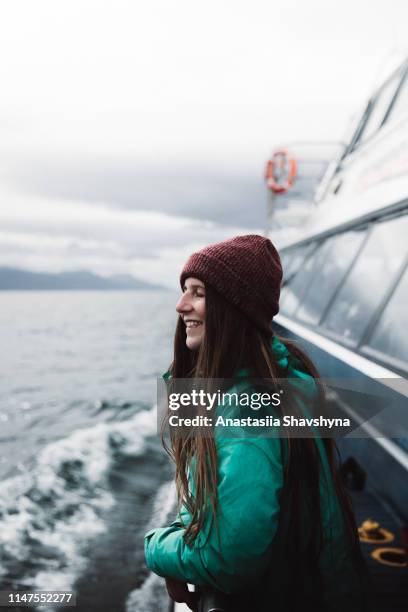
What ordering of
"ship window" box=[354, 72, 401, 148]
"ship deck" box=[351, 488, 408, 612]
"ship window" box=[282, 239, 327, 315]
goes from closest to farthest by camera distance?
"ship deck" box=[351, 488, 408, 612] → "ship window" box=[282, 239, 327, 315] → "ship window" box=[354, 72, 401, 148]

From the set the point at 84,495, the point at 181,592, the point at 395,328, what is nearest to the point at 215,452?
the point at 181,592

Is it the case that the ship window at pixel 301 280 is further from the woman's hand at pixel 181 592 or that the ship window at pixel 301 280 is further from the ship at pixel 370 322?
the woman's hand at pixel 181 592

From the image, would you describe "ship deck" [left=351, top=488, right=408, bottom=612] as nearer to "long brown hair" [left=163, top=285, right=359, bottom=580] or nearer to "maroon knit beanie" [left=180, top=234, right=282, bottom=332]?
"long brown hair" [left=163, top=285, right=359, bottom=580]

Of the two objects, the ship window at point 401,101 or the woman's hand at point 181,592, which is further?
the ship window at point 401,101

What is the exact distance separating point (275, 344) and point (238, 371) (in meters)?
0.19

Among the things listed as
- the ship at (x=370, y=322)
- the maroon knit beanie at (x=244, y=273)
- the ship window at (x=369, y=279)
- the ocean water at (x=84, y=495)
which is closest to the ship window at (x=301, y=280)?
the ship at (x=370, y=322)

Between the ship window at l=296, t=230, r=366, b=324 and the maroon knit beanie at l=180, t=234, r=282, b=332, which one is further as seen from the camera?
the ship window at l=296, t=230, r=366, b=324

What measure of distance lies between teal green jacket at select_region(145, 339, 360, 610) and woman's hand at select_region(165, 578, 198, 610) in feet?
0.43

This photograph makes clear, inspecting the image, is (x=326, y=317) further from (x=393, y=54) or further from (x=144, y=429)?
(x=144, y=429)

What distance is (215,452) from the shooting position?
4.87 ft

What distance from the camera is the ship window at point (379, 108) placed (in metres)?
9.21

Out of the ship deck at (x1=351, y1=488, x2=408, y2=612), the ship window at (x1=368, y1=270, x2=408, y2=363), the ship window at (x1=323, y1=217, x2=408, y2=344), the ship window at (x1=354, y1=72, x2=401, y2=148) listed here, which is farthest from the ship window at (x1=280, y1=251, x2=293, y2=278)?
the ship window at (x1=368, y1=270, x2=408, y2=363)

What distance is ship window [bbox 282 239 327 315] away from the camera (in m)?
7.16

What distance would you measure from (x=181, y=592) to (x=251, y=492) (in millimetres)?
603
